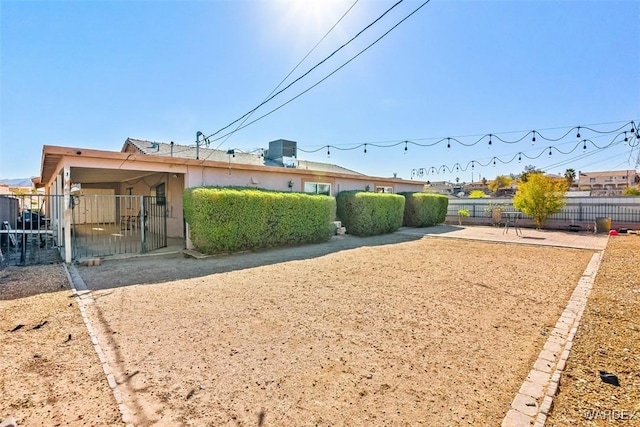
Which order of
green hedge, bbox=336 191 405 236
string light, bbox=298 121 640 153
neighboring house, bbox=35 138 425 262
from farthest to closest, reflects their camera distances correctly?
1. green hedge, bbox=336 191 405 236
2. string light, bbox=298 121 640 153
3. neighboring house, bbox=35 138 425 262

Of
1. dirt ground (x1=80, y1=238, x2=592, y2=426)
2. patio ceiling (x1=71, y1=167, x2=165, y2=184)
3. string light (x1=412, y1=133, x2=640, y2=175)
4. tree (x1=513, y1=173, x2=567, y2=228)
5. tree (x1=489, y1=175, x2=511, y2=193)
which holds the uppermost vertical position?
tree (x1=489, y1=175, x2=511, y2=193)

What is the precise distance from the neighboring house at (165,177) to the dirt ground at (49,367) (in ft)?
Answer: 13.2

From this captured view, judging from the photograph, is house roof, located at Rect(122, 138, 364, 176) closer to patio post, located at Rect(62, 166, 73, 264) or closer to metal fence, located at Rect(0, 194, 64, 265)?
metal fence, located at Rect(0, 194, 64, 265)

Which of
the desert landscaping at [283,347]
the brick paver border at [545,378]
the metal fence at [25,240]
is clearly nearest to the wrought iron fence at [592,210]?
the desert landscaping at [283,347]

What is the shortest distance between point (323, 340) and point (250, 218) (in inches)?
260

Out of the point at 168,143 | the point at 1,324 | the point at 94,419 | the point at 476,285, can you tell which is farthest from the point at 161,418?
the point at 168,143

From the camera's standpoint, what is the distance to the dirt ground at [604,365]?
7.62ft

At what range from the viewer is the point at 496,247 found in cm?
1091

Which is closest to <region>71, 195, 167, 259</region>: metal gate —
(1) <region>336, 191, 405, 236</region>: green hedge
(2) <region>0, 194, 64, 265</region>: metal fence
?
(2) <region>0, 194, 64, 265</region>: metal fence

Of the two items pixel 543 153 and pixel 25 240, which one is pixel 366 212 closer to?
pixel 543 153

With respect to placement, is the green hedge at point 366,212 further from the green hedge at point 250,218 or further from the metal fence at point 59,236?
the metal fence at point 59,236

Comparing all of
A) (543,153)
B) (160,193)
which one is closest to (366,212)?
(543,153)

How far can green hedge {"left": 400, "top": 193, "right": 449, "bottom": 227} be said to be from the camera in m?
17.7

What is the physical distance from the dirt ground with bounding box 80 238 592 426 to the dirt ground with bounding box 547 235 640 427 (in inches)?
14.1
